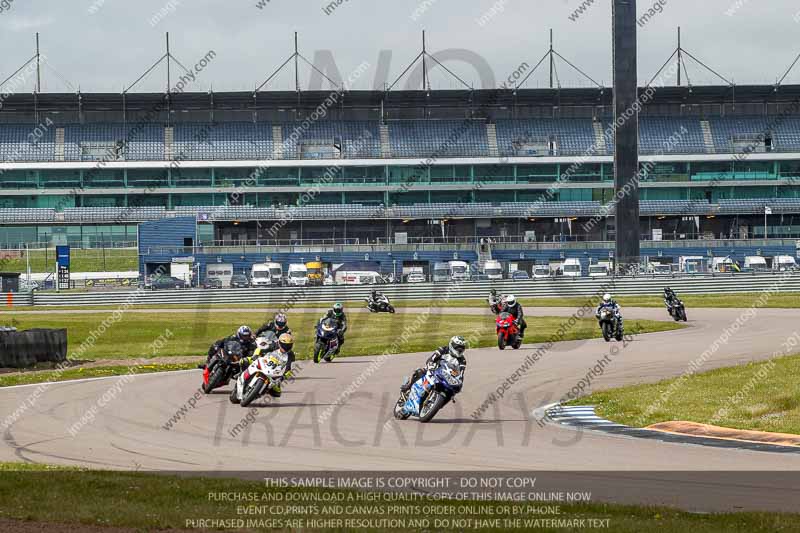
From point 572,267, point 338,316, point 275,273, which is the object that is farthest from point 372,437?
point 275,273

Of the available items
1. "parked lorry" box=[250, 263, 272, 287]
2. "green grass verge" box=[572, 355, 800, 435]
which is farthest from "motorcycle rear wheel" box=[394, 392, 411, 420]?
"parked lorry" box=[250, 263, 272, 287]

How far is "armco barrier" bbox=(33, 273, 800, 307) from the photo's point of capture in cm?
6881

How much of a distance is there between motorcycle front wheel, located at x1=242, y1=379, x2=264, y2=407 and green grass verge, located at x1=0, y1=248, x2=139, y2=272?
6993cm

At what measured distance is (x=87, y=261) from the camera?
92125mm

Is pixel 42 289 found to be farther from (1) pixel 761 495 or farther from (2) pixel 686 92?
(1) pixel 761 495

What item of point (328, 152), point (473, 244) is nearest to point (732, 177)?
point (473, 244)

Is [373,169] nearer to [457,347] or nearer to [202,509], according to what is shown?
[457,347]

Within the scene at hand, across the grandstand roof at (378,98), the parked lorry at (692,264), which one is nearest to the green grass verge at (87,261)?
the grandstand roof at (378,98)

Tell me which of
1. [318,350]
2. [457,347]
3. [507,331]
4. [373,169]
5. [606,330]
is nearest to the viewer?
[457,347]

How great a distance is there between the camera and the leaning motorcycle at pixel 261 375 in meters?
20.8

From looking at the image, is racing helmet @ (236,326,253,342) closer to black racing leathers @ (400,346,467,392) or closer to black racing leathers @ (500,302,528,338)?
black racing leathers @ (400,346,467,392)

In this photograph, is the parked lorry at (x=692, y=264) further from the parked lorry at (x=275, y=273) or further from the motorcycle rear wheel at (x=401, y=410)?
the motorcycle rear wheel at (x=401, y=410)

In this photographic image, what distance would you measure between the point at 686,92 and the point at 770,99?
9.14 meters

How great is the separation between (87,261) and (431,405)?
78050 mm
